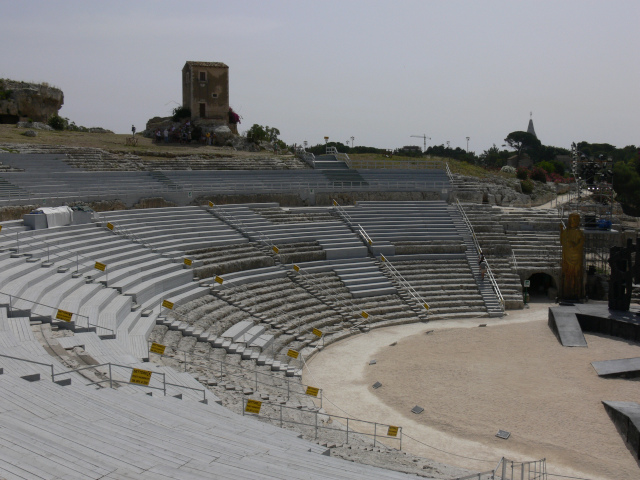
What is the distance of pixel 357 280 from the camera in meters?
27.0

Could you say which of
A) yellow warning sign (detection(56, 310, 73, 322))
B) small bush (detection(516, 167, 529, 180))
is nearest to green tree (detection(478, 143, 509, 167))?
small bush (detection(516, 167, 529, 180))

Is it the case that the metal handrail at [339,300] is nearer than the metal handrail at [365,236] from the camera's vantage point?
Yes

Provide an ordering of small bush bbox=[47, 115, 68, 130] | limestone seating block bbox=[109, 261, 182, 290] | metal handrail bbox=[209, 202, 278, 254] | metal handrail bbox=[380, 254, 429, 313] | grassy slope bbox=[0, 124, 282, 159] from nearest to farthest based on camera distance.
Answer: limestone seating block bbox=[109, 261, 182, 290]
metal handrail bbox=[380, 254, 429, 313]
metal handrail bbox=[209, 202, 278, 254]
grassy slope bbox=[0, 124, 282, 159]
small bush bbox=[47, 115, 68, 130]

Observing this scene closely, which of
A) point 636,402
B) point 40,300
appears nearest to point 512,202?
point 636,402

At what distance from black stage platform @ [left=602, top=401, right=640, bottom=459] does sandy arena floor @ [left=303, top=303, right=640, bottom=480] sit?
6.5 inches

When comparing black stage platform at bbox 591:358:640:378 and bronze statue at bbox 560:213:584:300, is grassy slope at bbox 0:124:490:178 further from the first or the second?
black stage platform at bbox 591:358:640:378

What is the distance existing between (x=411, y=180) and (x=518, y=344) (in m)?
18.1

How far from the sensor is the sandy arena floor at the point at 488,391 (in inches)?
533

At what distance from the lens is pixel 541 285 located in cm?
3231

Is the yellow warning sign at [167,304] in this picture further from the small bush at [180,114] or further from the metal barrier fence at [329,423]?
the small bush at [180,114]

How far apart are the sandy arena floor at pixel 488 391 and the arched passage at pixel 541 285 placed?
7165mm

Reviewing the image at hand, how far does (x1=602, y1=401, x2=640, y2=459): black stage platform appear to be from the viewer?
13.4m

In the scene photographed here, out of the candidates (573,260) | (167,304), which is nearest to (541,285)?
(573,260)

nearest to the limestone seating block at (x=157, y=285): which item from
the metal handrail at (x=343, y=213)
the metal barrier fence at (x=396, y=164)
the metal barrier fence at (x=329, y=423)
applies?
the metal barrier fence at (x=329, y=423)
